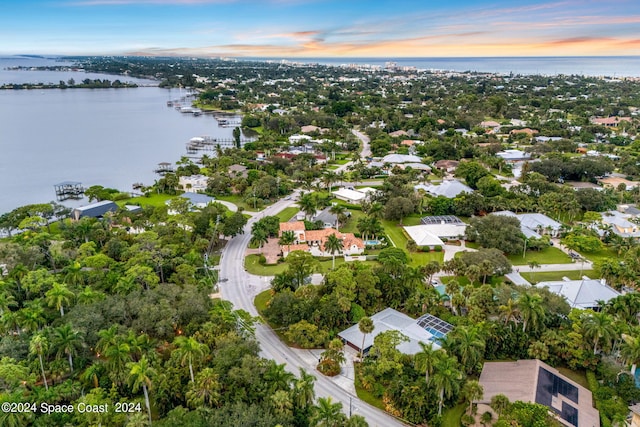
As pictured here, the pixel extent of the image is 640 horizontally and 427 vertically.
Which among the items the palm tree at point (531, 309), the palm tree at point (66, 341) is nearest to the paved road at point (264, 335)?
the palm tree at point (531, 309)

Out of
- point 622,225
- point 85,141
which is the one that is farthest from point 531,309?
point 85,141

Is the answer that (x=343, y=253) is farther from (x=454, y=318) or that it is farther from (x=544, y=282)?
(x=544, y=282)

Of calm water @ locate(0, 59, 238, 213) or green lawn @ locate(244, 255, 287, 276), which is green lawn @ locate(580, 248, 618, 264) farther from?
calm water @ locate(0, 59, 238, 213)

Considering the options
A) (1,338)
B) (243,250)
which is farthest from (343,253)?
(1,338)

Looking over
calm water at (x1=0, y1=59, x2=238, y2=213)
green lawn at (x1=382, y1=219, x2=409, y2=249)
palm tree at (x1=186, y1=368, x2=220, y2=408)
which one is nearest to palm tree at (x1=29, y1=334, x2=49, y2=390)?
palm tree at (x1=186, y1=368, x2=220, y2=408)

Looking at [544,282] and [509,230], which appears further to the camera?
[509,230]

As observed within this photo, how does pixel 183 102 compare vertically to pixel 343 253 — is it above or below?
above
